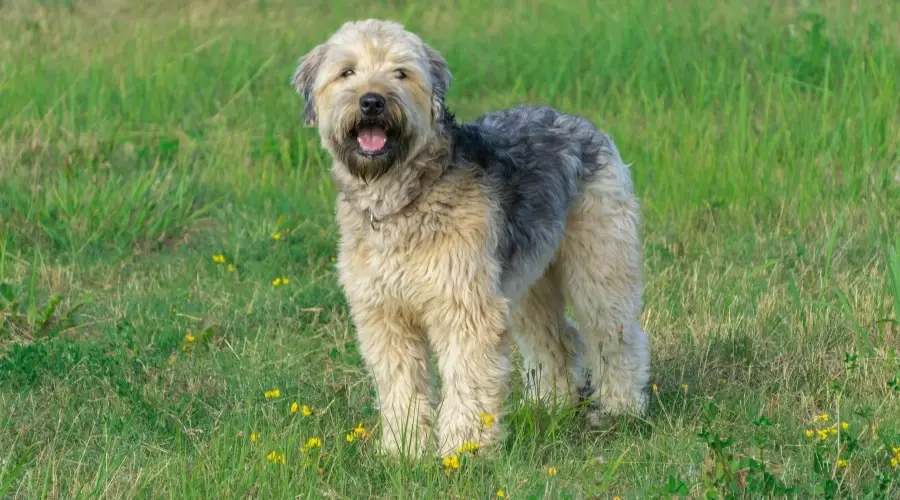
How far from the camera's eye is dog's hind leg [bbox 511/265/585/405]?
6.39m

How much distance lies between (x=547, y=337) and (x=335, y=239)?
2356 millimetres

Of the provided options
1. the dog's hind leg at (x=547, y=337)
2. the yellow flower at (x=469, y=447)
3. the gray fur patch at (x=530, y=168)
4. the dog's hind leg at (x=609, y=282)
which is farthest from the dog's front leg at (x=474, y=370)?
the dog's hind leg at (x=547, y=337)

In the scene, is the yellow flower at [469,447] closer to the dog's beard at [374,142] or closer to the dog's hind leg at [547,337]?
the dog's beard at [374,142]

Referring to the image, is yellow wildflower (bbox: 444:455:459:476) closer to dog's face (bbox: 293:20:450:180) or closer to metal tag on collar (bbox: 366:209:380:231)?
metal tag on collar (bbox: 366:209:380:231)

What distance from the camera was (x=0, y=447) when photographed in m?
5.45

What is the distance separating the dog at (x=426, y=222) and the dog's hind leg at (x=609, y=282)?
0.18 meters

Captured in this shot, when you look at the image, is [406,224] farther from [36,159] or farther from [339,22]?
[339,22]

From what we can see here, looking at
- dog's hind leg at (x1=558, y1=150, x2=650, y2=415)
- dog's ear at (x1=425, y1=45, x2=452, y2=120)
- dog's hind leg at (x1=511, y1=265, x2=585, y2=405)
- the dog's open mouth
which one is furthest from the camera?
dog's hind leg at (x1=511, y1=265, x2=585, y2=405)

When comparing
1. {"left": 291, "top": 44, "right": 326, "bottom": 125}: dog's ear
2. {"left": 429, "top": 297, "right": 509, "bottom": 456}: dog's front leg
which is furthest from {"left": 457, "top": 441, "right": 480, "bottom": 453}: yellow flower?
{"left": 291, "top": 44, "right": 326, "bottom": 125}: dog's ear

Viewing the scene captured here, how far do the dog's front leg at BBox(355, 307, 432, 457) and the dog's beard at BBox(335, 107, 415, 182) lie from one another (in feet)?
1.95

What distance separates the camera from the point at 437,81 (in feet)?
17.5

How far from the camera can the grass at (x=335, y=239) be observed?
507 cm

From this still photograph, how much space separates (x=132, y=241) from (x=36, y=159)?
53.9 inches

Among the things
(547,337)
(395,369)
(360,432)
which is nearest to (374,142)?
(395,369)
